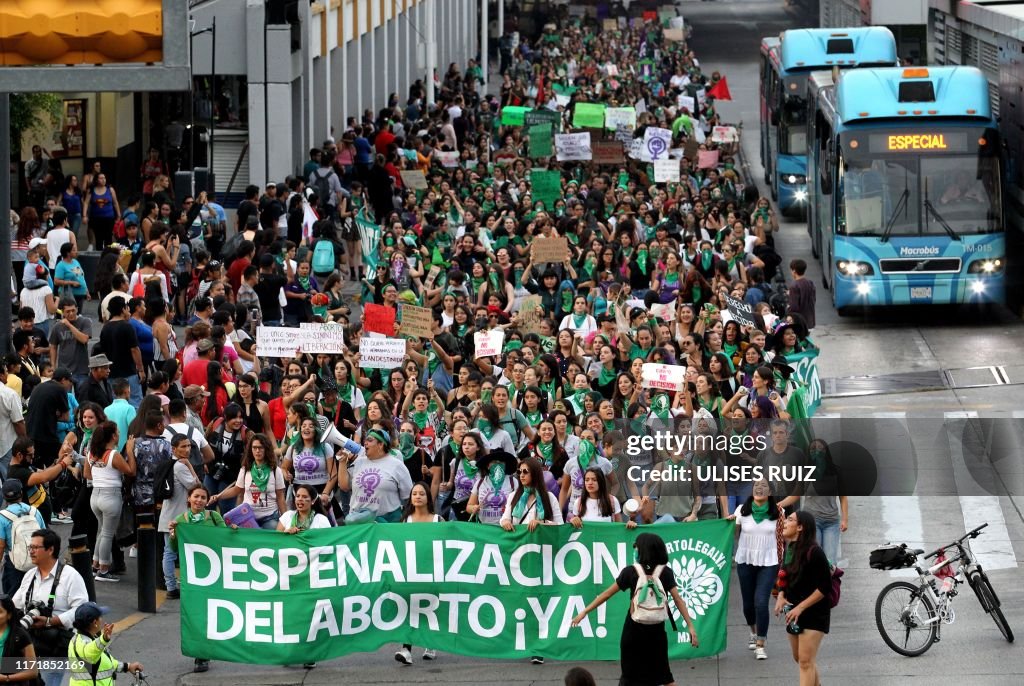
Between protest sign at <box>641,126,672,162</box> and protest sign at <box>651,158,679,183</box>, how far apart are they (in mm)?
1036

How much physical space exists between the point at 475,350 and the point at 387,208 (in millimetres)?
13009

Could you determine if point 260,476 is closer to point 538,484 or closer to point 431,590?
point 431,590

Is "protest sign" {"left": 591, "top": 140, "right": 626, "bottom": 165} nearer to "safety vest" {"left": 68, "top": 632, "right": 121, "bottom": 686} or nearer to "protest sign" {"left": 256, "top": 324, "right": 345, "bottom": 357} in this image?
"protest sign" {"left": 256, "top": 324, "right": 345, "bottom": 357}

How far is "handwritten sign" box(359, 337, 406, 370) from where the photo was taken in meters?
17.1

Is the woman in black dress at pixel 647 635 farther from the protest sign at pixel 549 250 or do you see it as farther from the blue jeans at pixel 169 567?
the protest sign at pixel 549 250

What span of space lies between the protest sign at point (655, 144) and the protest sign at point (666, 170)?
3.40ft

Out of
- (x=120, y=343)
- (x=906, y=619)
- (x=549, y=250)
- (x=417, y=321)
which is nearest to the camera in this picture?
(x=906, y=619)

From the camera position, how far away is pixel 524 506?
1320 cm

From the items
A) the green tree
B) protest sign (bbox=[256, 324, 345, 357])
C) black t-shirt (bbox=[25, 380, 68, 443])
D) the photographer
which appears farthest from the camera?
the green tree

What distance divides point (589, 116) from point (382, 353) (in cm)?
1773

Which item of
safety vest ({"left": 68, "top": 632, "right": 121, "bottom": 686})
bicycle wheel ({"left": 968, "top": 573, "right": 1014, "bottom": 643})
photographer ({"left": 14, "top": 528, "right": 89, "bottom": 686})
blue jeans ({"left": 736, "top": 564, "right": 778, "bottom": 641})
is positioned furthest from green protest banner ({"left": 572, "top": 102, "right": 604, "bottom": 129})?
safety vest ({"left": 68, "top": 632, "right": 121, "bottom": 686})

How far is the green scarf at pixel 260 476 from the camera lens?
553 inches

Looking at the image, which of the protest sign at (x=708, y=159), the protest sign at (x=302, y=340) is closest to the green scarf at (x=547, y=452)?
the protest sign at (x=302, y=340)

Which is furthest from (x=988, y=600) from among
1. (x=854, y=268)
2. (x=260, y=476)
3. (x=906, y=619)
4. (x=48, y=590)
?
(x=854, y=268)
